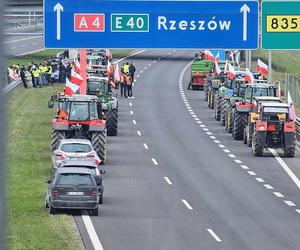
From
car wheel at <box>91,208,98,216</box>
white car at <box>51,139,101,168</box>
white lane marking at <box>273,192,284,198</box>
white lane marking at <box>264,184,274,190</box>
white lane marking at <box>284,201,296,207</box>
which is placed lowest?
white lane marking at <box>284,201,296,207</box>

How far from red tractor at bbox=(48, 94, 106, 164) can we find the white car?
8.92ft

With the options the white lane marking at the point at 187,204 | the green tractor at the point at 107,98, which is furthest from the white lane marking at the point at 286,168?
the green tractor at the point at 107,98

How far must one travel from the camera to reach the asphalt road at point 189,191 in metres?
28.5

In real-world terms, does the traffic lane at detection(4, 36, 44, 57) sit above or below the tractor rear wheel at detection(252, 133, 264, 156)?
above

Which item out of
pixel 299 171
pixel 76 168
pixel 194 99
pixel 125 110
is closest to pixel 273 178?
pixel 299 171

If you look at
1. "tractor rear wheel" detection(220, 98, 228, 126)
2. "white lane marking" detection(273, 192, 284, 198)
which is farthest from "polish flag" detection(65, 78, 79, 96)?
"white lane marking" detection(273, 192, 284, 198)

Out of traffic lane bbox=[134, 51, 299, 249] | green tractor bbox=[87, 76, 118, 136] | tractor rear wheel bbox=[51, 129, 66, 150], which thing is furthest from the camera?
green tractor bbox=[87, 76, 118, 136]

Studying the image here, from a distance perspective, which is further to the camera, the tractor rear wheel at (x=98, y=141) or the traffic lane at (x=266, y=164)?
the tractor rear wheel at (x=98, y=141)

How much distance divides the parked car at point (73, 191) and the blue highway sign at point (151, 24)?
27.6 ft

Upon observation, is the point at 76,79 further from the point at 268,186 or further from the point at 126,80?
the point at 126,80

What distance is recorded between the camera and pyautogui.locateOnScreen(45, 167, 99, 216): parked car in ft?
101

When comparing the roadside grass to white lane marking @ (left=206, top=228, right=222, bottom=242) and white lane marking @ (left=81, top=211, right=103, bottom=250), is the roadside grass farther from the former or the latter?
white lane marking @ (left=206, top=228, right=222, bottom=242)

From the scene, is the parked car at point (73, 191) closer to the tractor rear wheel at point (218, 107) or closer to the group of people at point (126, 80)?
the tractor rear wheel at point (218, 107)

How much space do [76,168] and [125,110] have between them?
3146 centimetres
